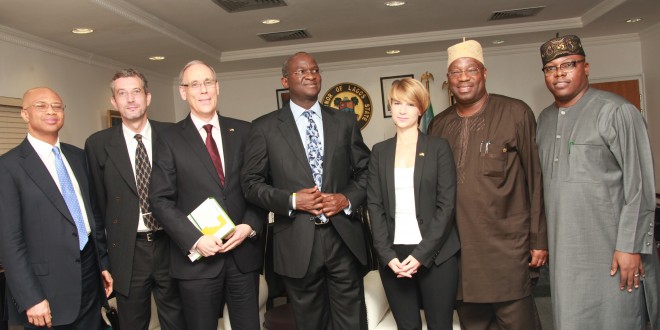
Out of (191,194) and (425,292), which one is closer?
(425,292)

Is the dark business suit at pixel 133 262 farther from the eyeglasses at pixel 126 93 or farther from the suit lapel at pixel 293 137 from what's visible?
the suit lapel at pixel 293 137

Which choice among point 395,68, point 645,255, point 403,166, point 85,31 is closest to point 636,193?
point 645,255

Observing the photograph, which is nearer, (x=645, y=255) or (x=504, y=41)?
(x=645, y=255)

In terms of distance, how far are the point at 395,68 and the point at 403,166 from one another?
6689 millimetres

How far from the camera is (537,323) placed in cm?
276

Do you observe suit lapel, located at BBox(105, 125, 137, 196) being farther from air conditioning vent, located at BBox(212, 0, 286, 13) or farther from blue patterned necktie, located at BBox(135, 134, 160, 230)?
air conditioning vent, located at BBox(212, 0, 286, 13)

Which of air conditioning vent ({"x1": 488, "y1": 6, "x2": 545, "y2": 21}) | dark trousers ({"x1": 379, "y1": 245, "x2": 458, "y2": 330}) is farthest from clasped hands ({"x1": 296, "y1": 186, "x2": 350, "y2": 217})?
air conditioning vent ({"x1": 488, "y1": 6, "x2": 545, "y2": 21})

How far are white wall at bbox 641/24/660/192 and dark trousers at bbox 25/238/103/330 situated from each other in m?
7.70

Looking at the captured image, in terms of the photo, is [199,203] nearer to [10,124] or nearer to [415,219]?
[415,219]

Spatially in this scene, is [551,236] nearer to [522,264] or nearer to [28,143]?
[522,264]

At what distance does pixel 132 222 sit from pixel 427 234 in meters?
1.43

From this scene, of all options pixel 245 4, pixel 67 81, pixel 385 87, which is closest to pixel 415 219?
pixel 245 4

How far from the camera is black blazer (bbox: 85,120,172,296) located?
9.25 feet

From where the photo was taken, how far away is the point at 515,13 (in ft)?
22.4
